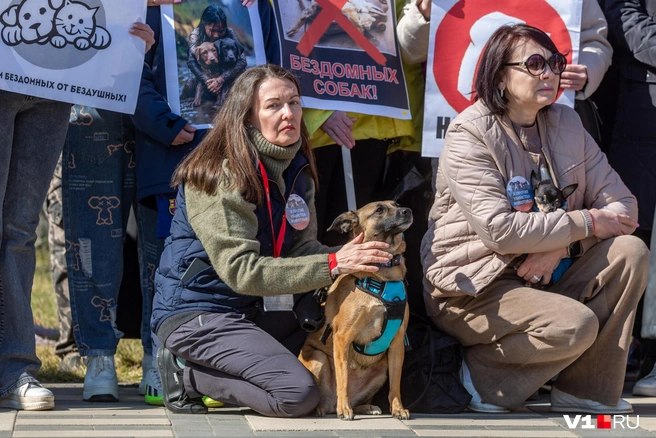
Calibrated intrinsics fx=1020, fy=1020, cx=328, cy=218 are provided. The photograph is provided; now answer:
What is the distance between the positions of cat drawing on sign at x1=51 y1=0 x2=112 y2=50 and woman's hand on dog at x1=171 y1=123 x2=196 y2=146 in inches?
22.0

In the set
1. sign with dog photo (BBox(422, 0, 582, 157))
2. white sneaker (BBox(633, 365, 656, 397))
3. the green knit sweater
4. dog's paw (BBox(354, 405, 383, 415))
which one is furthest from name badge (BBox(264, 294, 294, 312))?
white sneaker (BBox(633, 365, 656, 397))

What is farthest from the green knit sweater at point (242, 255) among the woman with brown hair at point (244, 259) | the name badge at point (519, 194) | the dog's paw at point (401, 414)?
the name badge at point (519, 194)

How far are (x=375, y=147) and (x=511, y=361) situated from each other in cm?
162

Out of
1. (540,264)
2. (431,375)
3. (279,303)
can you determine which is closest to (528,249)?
(540,264)

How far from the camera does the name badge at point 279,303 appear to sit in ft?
15.9

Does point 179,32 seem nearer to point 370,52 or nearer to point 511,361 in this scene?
point 370,52

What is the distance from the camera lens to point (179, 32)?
5.30m

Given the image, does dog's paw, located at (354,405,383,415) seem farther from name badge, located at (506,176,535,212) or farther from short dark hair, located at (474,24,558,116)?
short dark hair, located at (474,24,558,116)

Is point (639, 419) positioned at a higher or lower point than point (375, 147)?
lower

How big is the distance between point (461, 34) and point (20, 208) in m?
2.54

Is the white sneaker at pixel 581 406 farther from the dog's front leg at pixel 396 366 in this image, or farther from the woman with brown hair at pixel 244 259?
the woman with brown hair at pixel 244 259

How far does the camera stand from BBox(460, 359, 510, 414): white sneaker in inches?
A: 195

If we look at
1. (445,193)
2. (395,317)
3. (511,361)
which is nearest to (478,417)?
(511,361)

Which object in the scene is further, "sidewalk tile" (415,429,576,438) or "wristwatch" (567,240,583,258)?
"wristwatch" (567,240,583,258)
